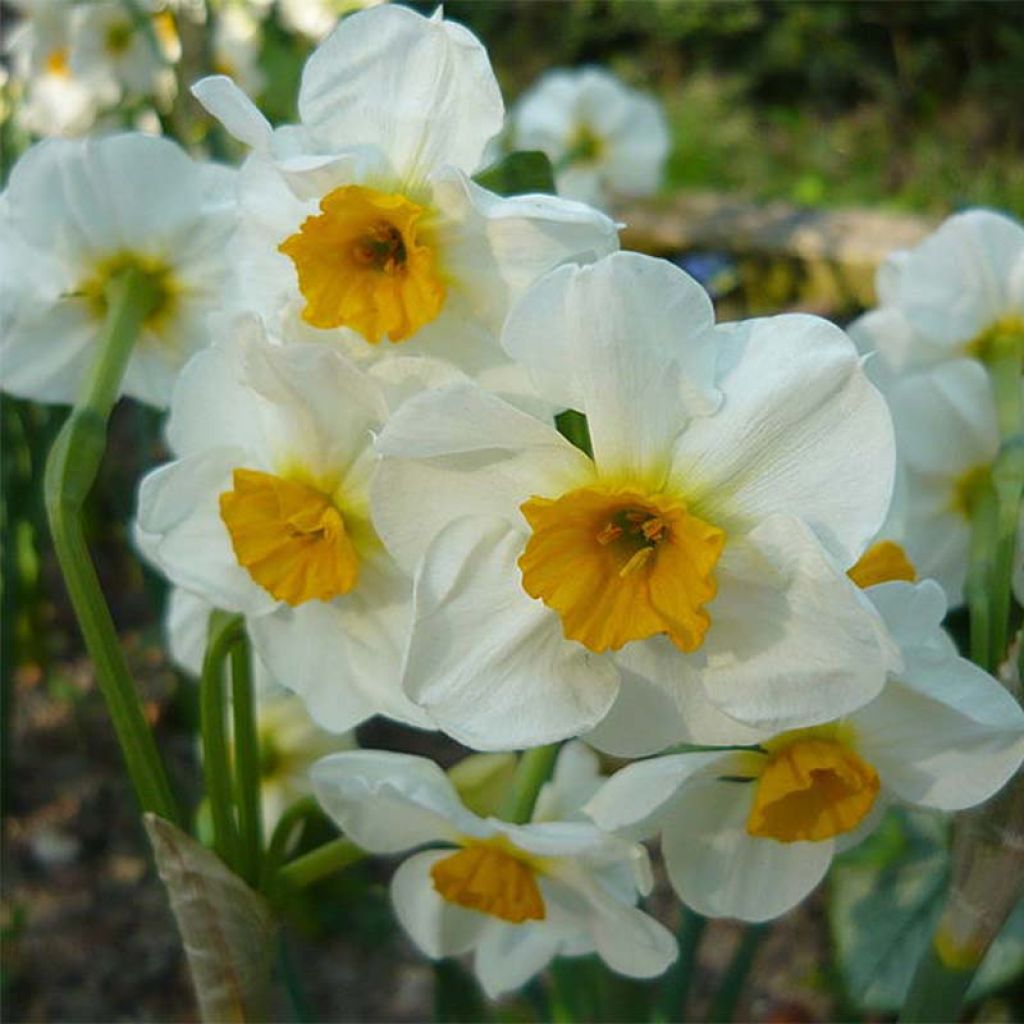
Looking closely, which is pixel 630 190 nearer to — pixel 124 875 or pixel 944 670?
pixel 124 875

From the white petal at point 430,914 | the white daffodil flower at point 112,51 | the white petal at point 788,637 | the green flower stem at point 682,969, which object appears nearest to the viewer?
the white petal at point 788,637

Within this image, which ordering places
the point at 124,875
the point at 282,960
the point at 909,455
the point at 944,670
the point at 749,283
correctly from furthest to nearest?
the point at 749,283, the point at 124,875, the point at 282,960, the point at 909,455, the point at 944,670

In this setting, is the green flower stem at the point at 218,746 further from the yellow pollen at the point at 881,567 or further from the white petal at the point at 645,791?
the yellow pollen at the point at 881,567

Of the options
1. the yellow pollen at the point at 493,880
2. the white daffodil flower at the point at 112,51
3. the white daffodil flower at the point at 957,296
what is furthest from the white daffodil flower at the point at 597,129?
the yellow pollen at the point at 493,880

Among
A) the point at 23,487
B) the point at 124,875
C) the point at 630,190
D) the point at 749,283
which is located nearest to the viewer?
the point at 23,487

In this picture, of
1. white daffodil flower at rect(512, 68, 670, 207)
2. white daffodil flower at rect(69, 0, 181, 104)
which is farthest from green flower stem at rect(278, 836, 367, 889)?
white daffodil flower at rect(512, 68, 670, 207)

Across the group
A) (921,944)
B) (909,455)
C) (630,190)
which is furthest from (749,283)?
(909,455)
